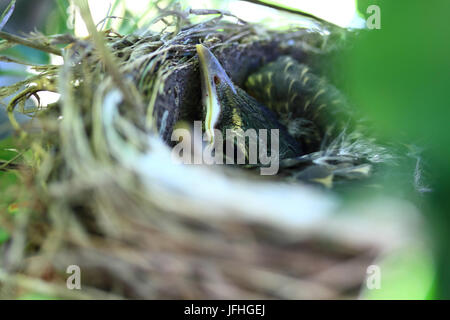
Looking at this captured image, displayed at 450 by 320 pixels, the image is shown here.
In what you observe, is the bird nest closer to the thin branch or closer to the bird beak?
the bird beak

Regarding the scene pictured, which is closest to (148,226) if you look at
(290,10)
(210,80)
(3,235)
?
(3,235)

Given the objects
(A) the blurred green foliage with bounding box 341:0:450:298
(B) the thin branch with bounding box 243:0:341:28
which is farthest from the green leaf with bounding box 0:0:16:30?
(A) the blurred green foliage with bounding box 341:0:450:298

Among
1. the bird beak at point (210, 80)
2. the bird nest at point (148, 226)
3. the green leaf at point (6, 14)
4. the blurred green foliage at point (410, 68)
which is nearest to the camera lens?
the blurred green foliage at point (410, 68)

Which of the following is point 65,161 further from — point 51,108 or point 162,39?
point 162,39

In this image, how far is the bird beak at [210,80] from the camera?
0.67m

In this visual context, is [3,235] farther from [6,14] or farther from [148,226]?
[6,14]

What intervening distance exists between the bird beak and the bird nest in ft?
0.88

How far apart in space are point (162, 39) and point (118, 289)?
478 mm

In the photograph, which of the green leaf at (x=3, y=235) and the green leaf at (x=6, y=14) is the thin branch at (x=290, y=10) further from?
the green leaf at (x=3, y=235)

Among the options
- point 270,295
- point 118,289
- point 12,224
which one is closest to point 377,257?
point 270,295

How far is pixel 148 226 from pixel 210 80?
44cm

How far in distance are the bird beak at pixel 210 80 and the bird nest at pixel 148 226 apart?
10.6 inches

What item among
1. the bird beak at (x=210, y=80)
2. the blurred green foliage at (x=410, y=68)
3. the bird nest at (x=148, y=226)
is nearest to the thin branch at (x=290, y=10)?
the bird beak at (x=210, y=80)

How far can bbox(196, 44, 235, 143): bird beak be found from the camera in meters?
0.67
